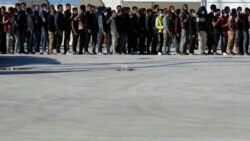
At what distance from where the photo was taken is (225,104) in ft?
38.2

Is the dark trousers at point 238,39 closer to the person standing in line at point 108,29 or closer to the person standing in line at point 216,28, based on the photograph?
the person standing in line at point 216,28

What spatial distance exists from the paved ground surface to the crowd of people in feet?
15.0

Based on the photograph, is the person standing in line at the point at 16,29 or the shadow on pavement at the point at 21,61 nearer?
the shadow on pavement at the point at 21,61

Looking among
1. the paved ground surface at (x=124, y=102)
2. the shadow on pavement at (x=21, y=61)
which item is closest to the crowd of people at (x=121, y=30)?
the shadow on pavement at (x=21, y=61)

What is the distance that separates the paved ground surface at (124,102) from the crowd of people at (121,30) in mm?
4565

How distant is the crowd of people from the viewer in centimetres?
2406

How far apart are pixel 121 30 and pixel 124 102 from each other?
42.3ft

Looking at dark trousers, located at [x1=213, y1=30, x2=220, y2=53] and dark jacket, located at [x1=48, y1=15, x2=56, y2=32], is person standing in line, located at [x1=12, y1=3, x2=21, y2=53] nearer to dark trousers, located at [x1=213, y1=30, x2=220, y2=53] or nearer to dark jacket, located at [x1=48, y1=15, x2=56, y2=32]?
dark jacket, located at [x1=48, y1=15, x2=56, y2=32]

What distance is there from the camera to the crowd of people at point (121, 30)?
947 inches

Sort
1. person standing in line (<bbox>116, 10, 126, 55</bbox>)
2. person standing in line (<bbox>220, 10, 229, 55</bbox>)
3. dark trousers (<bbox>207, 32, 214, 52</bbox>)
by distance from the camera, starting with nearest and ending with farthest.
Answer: person standing in line (<bbox>116, 10, 126, 55</bbox>)
dark trousers (<bbox>207, 32, 214, 52</bbox>)
person standing in line (<bbox>220, 10, 229, 55</bbox>)

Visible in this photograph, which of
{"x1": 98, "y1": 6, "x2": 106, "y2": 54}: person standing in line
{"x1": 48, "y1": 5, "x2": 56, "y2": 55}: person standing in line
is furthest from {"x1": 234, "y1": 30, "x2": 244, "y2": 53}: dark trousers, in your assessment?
{"x1": 48, "y1": 5, "x2": 56, "y2": 55}: person standing in line

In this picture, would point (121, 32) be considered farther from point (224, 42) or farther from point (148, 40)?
point (224, 42)

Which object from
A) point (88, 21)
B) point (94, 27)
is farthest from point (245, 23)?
point (88, 21)

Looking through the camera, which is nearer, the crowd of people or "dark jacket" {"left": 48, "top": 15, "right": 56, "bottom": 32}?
"dark jacket" {"left": 48, "top": 15, "right": 56, "bottom": 32}
